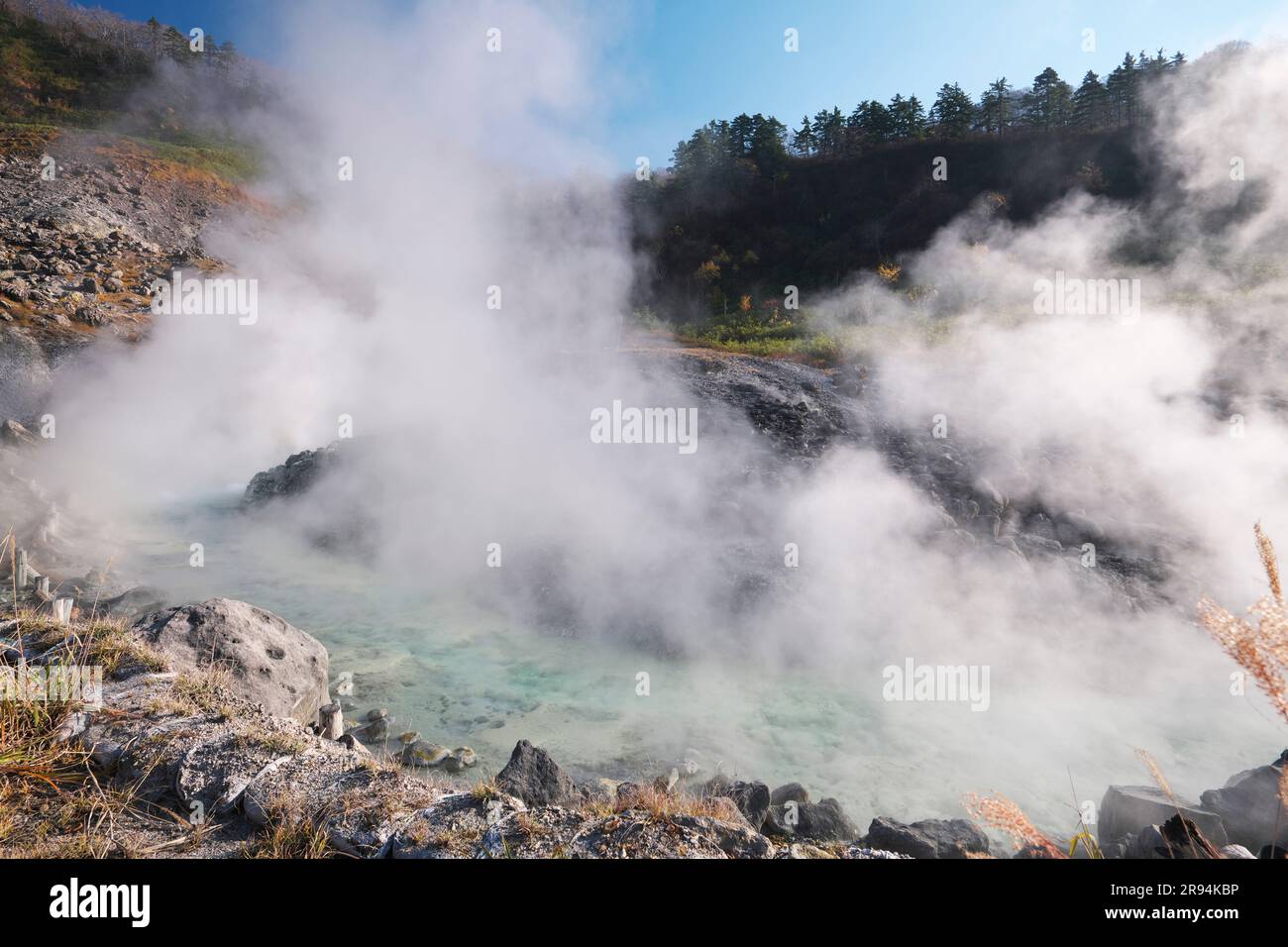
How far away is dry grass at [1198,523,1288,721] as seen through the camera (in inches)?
56.1

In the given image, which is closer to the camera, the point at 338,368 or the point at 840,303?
the point at 338,368

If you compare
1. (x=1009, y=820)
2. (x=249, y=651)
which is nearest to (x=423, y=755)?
(x=249, y=651)

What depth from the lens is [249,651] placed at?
601 cm

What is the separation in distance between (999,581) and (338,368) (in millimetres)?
21907

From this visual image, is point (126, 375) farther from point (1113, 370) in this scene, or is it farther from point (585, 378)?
point (1113, 370)

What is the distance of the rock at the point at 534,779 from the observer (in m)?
4.68

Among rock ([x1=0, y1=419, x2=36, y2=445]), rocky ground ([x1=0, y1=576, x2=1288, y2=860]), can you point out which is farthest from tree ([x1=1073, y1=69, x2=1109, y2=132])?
rock ([x1=0, y1=419, x2=36, y2=445])

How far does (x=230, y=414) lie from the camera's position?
19203 millimetres

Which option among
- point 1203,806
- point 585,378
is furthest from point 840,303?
point 1203,806

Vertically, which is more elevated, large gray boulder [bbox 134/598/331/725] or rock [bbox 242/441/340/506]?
rock [bbox 242/441/340/506]

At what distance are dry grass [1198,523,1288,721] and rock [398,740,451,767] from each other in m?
6.24

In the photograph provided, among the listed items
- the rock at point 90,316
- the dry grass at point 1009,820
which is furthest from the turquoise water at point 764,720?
Result: the rock at point 90,316

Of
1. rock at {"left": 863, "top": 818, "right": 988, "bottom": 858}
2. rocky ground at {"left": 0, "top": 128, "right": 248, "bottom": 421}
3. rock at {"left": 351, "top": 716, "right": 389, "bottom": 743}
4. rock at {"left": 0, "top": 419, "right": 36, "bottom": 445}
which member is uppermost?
rocky ground at {"left": 0, "top": 128, "right": 248, "bottom": 421}

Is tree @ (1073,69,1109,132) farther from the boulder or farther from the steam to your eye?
the boulder
